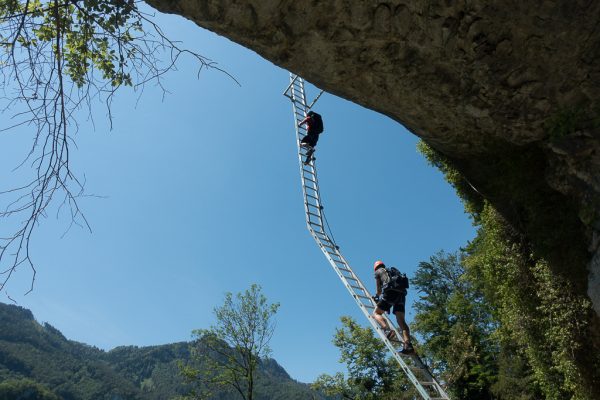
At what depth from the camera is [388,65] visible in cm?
629

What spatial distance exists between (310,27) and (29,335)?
221 meters

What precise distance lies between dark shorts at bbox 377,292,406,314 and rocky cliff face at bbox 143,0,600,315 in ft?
8.82

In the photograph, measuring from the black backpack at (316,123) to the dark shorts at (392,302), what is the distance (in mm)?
5775

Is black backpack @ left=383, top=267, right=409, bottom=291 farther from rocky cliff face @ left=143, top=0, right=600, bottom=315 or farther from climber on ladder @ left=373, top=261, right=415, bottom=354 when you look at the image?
rocky cliff face @ left=143, top=0, right=600, bottom=315

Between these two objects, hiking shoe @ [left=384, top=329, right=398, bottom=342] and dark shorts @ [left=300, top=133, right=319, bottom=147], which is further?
dark shorts @ [left=300, top=133, right=319, bottom=147]

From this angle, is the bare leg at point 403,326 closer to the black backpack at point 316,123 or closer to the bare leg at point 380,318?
the bare leg at point 380,318

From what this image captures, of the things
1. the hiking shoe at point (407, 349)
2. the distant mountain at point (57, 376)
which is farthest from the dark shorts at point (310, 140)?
the distant mountain at point (57, 376)

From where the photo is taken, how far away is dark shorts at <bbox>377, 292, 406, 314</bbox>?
7.78 metres

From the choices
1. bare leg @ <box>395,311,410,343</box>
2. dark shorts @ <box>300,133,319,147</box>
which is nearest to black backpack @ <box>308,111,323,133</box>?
dark shorts @ <box>300,133,319,147</box>

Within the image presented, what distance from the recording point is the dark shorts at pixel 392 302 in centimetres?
778

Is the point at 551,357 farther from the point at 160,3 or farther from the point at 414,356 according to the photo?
the point at 160,3

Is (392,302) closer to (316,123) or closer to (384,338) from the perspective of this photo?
(384,338)

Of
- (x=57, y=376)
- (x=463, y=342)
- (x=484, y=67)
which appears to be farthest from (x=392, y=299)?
(x=57, y=376)

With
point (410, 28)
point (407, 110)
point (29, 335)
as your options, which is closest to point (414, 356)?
point (407, 110)
